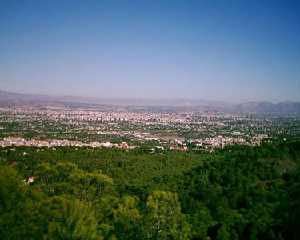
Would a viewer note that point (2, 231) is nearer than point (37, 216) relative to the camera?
Yes

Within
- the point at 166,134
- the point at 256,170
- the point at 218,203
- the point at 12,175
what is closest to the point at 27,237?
the point at 12,175

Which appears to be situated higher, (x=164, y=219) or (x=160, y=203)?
(x=160, y=203)

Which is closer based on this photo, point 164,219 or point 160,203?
point 164,219

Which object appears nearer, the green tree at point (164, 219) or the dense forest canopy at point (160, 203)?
the dense forest canopy at point (160, 203)

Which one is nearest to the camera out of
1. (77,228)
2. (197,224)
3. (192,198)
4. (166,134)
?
(77,228)

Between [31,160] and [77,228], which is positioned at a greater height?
[77,228]

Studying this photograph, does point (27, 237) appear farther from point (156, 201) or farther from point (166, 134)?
point (166, 134)

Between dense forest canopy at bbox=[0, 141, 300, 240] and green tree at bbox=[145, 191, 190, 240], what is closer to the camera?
dense forest canopy at bbox=[0, 141, 300, 240]

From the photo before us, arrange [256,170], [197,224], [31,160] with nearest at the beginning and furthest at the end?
1. [197,224]
2. [256,170]
3. [31,160]
